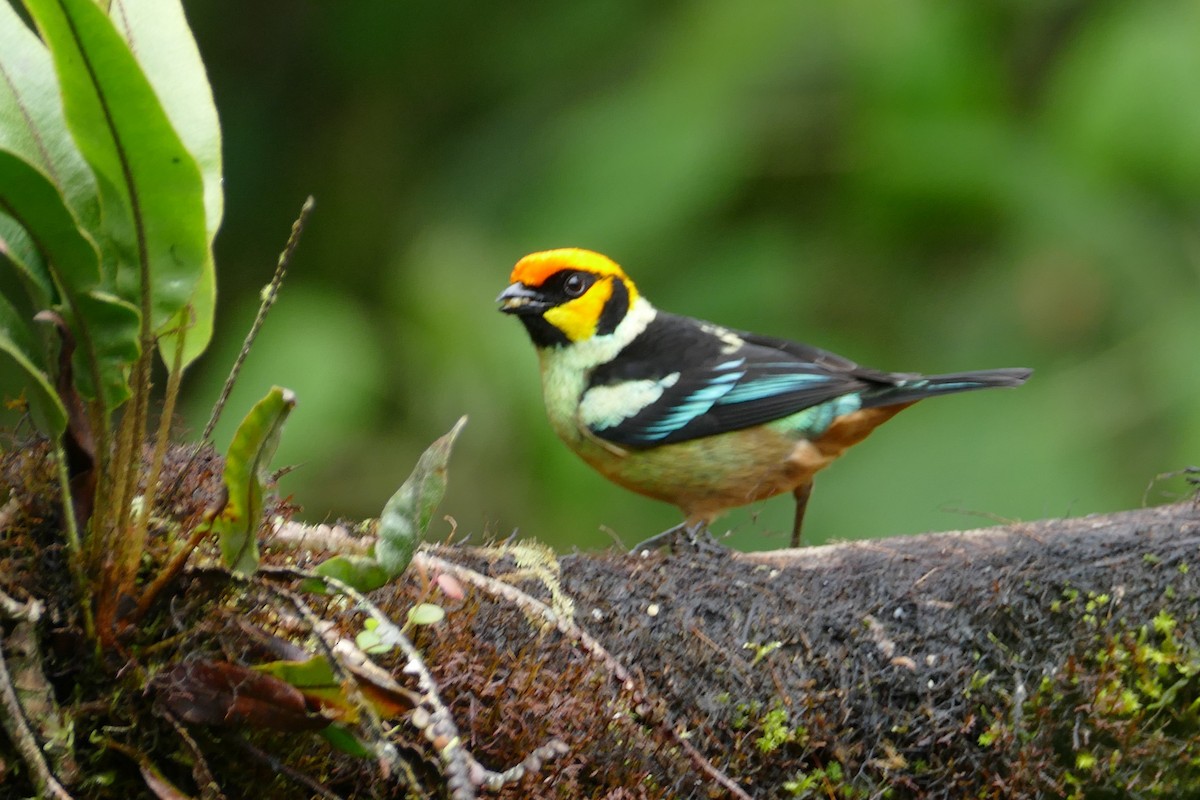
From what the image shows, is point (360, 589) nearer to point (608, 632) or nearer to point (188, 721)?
point (188, 721)

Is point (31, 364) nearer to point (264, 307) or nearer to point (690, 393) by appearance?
point (264, 307)

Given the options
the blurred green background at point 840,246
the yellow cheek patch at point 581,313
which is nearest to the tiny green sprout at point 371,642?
the yellow cheek patch at point 581,313

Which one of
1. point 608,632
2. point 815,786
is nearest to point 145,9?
point 608,632

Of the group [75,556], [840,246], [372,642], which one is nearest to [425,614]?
[372,642]

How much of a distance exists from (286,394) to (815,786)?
1.12 m

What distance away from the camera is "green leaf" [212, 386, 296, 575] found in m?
1.50

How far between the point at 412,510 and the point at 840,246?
4.07 m

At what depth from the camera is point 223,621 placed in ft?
5.45

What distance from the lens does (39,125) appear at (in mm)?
1680

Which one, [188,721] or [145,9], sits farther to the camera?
[145,9]

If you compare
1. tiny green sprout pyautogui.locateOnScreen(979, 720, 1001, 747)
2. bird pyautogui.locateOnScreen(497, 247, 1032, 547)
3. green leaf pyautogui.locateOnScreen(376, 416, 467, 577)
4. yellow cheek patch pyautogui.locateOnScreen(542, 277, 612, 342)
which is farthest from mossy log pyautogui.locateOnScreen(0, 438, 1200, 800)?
yellow cheek patch pyautogui.locateOnScreen(542, 277, 612, 342)

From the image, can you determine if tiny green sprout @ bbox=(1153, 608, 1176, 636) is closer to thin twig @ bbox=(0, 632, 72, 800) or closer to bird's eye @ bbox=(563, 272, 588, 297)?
thin twig @ bbox=(0, 632, 72, 800)

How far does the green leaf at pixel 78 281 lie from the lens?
4.81 ft

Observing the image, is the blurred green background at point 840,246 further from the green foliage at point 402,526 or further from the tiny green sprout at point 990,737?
the green foliage at point 402,526
